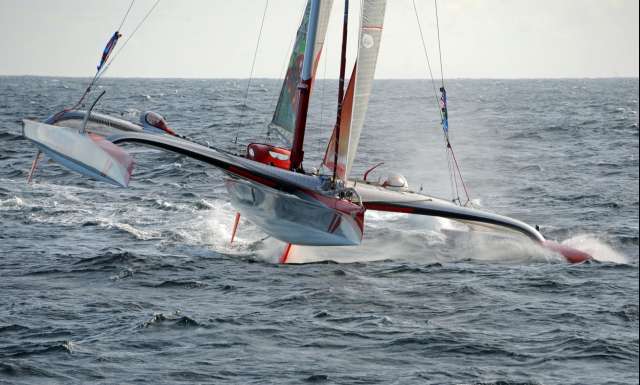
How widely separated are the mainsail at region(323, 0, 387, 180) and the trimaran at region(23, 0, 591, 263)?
0.02 meters

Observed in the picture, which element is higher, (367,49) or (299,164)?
(367,49)

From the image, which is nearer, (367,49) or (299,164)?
(367,49)

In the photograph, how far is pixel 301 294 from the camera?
20.0 m

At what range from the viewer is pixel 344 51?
22.2 meters

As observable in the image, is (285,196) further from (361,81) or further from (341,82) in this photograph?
(361,81)

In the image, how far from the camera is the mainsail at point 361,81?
20953 millimetres

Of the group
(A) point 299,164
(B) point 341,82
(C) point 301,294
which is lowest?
(C) point 301,294

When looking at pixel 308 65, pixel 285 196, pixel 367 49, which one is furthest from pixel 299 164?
pixel 367 49

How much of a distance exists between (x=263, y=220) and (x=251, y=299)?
13.5 ft

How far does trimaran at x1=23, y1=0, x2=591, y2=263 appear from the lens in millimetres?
20984

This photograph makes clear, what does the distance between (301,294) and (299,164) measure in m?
5.41

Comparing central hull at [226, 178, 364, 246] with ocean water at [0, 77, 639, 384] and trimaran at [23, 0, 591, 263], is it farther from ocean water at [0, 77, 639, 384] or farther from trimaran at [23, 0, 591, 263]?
ocean water at [0, 77, 639, 384]

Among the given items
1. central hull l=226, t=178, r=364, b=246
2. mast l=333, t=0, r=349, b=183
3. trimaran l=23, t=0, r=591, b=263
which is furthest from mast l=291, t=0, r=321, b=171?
central hull l=226, t=178, r=364, b=246

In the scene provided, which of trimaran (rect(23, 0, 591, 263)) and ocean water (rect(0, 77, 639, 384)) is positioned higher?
trimaran (rect(23, 0, 591, 263))
